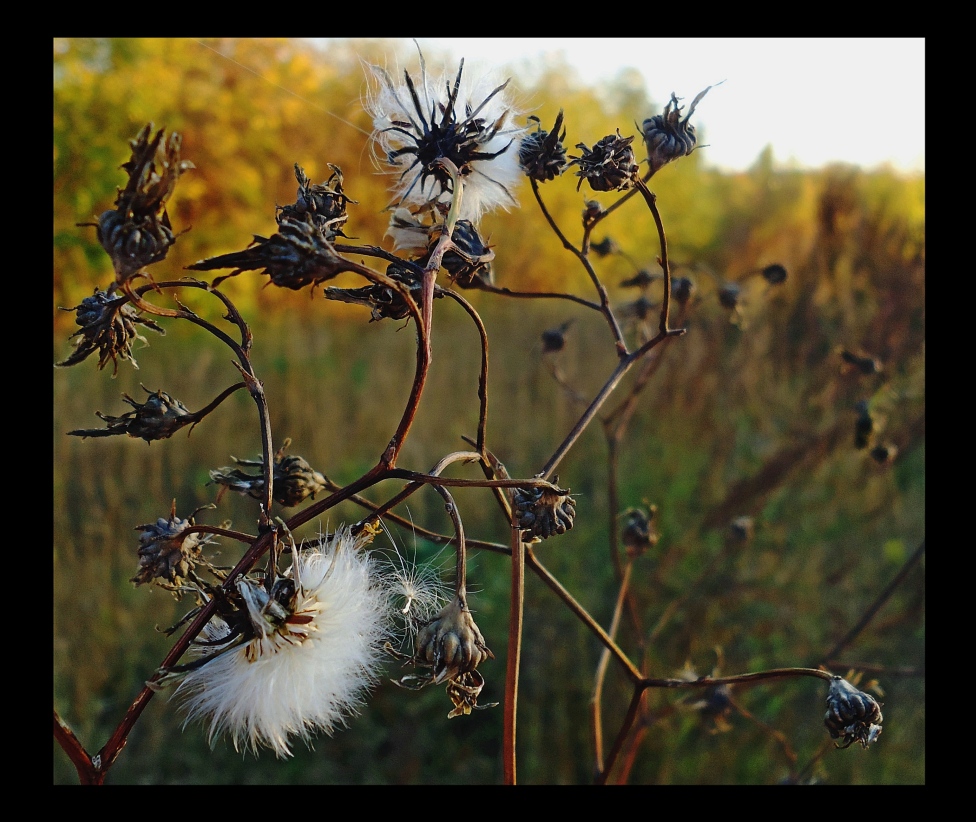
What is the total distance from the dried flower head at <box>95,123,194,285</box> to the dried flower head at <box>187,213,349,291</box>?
0.14 ft

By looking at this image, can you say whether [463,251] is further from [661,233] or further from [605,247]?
[605,247]

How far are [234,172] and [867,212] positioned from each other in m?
3.86

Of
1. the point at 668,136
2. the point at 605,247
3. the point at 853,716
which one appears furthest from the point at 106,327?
the point at 605,247

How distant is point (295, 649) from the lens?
56 centimetres

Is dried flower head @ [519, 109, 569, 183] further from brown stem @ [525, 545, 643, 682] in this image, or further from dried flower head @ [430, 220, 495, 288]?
→ brown stem @ [525, 545, 643, 682]

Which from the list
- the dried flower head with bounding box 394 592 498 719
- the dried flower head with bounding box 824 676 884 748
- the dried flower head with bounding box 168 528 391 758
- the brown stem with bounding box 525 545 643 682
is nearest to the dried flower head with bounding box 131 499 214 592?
the dried flower head with bounding box 168 528 391 758

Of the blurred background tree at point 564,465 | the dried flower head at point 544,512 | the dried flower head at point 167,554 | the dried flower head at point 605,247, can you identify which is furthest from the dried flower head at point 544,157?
the dried flower head at point 605,247

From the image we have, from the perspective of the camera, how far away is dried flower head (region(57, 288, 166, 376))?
568 mm

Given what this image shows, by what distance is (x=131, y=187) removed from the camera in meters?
0.44

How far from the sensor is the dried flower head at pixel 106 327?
57cm

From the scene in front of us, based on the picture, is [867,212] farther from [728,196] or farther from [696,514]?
[728,196]

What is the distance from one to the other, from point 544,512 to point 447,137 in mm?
308

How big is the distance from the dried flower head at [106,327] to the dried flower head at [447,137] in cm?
24

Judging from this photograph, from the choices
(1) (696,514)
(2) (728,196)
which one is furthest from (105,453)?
(2) (728,196)
